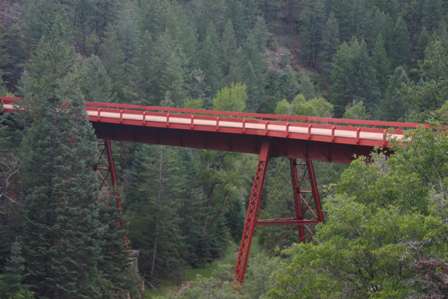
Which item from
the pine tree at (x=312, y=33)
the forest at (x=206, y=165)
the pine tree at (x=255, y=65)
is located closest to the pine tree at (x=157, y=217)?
the forest at (x=206, y=165)

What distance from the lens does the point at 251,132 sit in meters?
33.9

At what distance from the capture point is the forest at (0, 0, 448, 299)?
20266 mm

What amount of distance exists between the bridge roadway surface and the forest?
6.42 ft

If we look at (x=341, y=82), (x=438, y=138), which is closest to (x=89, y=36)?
(x=341, y=82)

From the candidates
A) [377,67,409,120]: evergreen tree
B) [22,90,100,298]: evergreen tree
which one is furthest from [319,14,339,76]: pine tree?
[22,90,100,298]: evergreen tree

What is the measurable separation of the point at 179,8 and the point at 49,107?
180 ft

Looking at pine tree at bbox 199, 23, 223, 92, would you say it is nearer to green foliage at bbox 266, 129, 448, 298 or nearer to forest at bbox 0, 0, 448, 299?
forest at bbox 0, 0, 448, 299

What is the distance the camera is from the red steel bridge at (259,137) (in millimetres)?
31484

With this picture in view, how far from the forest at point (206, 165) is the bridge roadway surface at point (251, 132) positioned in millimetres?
1956

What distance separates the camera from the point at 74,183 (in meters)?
34.7

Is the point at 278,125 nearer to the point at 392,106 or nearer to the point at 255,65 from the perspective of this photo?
the point at 392,106

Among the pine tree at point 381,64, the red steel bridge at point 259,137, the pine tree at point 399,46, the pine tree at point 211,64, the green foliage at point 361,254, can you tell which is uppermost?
the pine tree at point 399,46

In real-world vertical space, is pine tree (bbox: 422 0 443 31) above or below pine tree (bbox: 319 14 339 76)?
above

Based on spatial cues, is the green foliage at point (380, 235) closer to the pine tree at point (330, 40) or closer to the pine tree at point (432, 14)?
the pine tree at point (330, 40)
